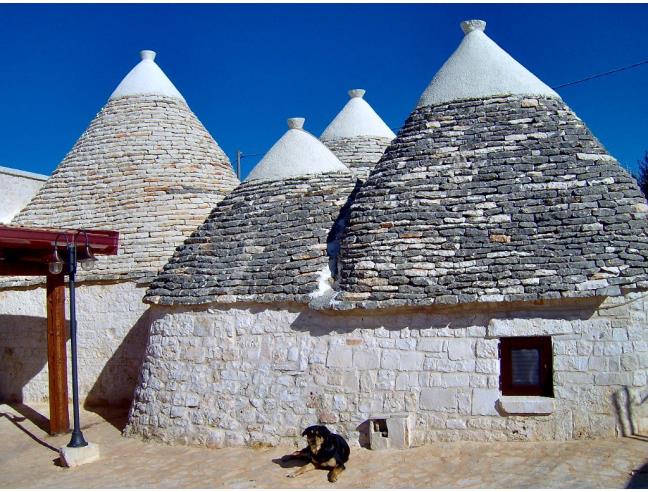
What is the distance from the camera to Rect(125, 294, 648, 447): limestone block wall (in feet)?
24.3

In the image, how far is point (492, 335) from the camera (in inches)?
300

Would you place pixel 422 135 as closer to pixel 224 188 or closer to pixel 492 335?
pixel 492 335

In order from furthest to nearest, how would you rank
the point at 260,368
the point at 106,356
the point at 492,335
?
the point at 106,356, the point at 260,368, the point at 492,335

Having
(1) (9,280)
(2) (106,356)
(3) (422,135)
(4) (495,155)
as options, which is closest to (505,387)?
(4) (495,155)

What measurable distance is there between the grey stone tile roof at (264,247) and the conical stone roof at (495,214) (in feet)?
1.79

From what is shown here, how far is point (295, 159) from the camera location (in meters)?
10.7

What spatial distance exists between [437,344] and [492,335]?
24.3 inches

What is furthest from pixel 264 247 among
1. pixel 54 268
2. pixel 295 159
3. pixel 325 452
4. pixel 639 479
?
pixel 639 479

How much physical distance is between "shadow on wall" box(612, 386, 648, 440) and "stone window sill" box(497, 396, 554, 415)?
2.22 ft

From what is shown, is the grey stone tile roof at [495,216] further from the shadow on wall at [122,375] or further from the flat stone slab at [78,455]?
the shadow on wall at [122,375]

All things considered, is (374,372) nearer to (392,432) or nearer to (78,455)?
(392,432)

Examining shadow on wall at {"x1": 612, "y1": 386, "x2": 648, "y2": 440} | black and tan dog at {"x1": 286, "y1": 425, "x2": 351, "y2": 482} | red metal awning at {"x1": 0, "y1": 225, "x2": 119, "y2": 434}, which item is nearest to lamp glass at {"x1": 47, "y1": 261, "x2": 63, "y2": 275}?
red metal awning at {"x1": 0, "y1": 225, "x2": 119, "y2": 434}

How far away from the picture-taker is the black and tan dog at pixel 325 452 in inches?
285

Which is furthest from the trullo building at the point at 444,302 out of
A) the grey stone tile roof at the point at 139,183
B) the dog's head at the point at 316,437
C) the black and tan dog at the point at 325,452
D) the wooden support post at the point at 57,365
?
the grey stone tile roof at the point at 139,183
